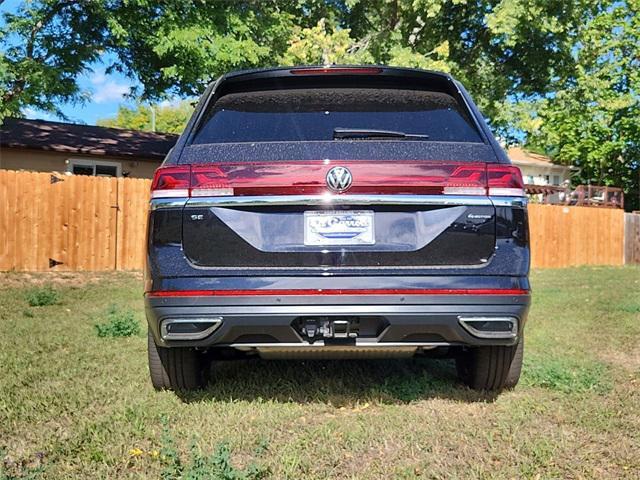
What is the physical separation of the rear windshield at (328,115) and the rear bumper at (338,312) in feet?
2.77

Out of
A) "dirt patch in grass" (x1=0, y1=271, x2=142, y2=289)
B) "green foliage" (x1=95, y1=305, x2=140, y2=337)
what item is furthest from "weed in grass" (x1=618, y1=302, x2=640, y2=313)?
"dirt patch in grass" (x1=0, y1=271, x2=142, y2=289)

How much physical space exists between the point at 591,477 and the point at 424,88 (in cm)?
214

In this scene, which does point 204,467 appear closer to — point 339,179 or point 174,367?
point 174,367

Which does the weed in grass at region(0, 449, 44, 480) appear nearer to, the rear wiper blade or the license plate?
the license plate

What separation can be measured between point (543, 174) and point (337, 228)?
149ft

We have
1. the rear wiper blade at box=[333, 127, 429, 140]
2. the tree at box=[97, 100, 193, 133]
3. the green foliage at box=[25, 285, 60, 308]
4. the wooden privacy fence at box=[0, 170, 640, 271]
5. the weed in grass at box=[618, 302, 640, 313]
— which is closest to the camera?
the rear wiper blade at box=[333, 127, 429, 140]

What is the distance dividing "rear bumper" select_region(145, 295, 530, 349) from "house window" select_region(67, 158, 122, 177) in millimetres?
16777

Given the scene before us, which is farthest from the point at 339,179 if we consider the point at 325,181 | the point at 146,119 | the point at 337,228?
the point at 146,119

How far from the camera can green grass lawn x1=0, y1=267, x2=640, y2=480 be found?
276cm

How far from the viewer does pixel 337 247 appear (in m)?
3.04

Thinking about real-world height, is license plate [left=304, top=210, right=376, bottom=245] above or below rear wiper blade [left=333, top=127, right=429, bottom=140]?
below

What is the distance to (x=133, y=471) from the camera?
269 cm

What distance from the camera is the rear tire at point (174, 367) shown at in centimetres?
362

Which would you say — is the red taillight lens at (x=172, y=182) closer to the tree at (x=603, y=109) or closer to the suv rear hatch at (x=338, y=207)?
the suv rear hatch at (x=338, y=207)
